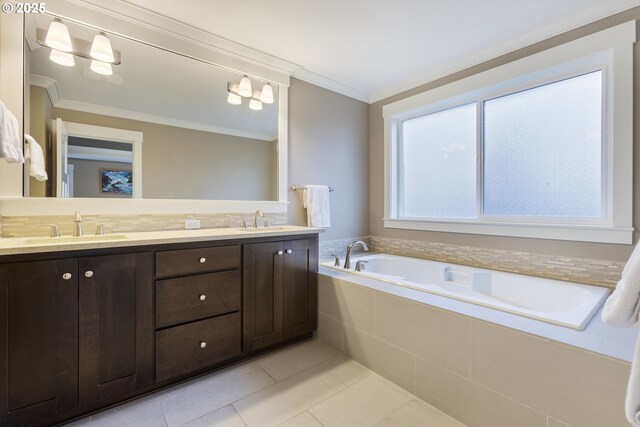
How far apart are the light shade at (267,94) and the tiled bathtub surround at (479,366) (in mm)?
1720

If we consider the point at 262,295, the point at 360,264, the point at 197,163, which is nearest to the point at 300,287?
the point at 262,295

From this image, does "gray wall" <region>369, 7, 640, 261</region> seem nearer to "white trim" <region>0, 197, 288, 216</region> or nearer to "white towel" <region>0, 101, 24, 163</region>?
"white trim" <region>0, 197, 288, 216</region>

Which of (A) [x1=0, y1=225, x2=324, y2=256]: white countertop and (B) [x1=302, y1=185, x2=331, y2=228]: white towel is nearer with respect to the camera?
(A) [x1=0, y1=225, x2=324, y2=256]: white countertop

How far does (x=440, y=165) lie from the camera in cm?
288

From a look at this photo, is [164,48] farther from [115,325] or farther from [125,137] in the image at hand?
[115,325]

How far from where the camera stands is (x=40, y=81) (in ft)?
5.54

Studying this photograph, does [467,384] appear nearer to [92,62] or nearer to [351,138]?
[351,138]

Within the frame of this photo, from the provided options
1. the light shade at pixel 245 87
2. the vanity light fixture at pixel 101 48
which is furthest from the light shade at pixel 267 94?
the vanity light fixture at pixel 101 48

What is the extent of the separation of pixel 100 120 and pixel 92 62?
0.37 m

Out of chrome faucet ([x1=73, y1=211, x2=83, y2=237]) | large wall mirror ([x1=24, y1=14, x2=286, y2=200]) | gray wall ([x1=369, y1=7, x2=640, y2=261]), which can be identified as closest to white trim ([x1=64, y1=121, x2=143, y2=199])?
large wall mirror ([x1=24, y1=14, x2=286, y2=200])

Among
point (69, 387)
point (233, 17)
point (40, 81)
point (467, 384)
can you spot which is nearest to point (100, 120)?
point (40, 81)

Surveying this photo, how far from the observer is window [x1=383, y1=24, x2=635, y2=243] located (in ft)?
6.02

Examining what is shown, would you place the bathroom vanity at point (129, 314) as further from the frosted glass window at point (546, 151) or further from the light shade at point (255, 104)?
the frosted glass window at point (546, 151)

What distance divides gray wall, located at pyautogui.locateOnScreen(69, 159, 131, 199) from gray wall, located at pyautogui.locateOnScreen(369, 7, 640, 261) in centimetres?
245
